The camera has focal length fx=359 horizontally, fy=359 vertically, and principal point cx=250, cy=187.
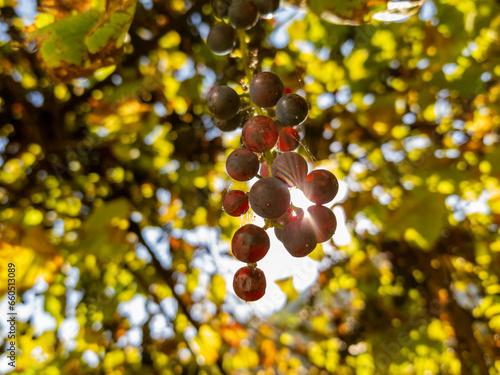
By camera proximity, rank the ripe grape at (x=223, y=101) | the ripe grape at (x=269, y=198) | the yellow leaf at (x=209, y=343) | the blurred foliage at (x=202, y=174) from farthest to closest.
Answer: the yellow leaf at (x=209, y=343), the blurred foliage at (x=202, y=174), the ripe grape at (x=223, y=101), the ripe grape at (x=269, y=198)

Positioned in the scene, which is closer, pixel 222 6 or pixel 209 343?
pixel 222 6

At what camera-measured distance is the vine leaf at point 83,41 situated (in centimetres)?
88

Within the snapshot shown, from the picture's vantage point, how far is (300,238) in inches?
27.1

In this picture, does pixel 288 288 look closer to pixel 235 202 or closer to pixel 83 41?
pixel 235 202

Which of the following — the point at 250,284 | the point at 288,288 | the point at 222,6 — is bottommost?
the point at 288,288

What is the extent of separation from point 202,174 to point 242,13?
1699mm

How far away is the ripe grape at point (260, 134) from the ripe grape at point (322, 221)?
0.54ft

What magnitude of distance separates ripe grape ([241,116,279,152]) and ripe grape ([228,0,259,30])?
32cm

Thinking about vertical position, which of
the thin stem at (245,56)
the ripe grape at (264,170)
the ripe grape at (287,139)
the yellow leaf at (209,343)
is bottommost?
the yellow leaf at (209,343)

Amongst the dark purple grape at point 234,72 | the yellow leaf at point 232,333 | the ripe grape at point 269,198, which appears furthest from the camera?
the yellow leaf at point 232,333

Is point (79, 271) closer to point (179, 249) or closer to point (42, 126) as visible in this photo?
point (179, 249)

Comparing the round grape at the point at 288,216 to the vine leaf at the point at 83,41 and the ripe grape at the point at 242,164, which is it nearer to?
the ripe grape at the point at 242,164

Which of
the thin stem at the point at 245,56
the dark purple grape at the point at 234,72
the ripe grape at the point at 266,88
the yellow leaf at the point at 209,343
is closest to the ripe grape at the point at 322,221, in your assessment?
the ripe grape at the point at 266,88

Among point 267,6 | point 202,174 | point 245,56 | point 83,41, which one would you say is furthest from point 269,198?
point 202,174
